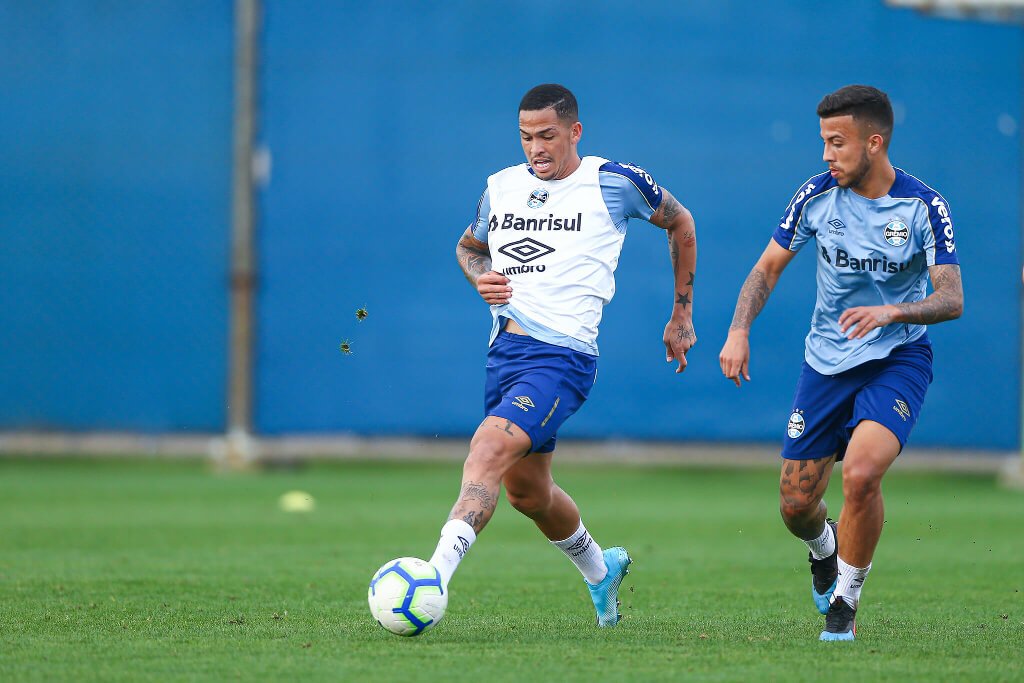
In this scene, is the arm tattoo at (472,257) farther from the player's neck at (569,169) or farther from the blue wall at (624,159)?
the blue wall at (624,159)

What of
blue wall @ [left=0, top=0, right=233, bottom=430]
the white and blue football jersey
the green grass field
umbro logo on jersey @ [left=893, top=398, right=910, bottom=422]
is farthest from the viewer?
blue wall @ [left=0, top=0, right=233, bottom=430]

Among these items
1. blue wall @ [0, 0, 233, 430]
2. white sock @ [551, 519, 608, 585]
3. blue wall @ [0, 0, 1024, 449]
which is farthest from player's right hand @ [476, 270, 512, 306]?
blue wall @ [0, 0, 233, 430]

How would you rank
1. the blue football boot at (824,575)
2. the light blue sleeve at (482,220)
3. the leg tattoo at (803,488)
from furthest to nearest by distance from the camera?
the blue football boot at (824,575)
the light blue sleeve at (482,220)
the leg tattoo at (803,488)

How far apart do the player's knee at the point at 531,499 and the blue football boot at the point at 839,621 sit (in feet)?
4.12

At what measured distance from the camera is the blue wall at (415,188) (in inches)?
633

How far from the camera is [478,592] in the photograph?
289 inches

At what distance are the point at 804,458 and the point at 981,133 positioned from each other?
36.0ft

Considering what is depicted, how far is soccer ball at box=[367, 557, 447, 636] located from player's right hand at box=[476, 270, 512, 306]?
4.44 ft

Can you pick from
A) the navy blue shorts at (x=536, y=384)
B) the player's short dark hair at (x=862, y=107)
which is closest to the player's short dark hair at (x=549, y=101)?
the navy blue shorts at (x=536, y=384)

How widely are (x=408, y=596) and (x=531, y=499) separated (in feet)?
3.72

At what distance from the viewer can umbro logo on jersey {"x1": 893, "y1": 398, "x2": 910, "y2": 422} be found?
5.95 metres

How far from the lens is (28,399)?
16.9m

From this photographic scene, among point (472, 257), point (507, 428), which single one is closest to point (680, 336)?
point (472, 257)

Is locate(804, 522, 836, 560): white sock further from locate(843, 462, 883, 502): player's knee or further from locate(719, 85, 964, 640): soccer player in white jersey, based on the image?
locate(843, 462, 883, 502): player's knee
